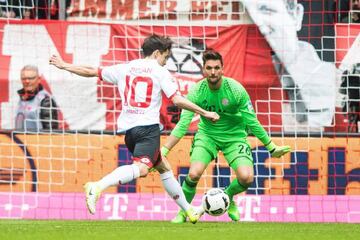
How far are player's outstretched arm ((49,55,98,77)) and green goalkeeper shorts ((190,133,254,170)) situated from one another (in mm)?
1944

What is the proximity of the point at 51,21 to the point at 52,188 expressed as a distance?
10.0ft

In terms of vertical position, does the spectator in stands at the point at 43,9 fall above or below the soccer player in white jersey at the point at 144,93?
above

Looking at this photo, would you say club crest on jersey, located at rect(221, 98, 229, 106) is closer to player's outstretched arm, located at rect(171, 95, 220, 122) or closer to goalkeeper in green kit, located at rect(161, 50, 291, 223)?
goalkeeper in green kit, located at rect(161, 50, 291, 223)

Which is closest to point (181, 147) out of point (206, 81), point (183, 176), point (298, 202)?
point (183, 176)

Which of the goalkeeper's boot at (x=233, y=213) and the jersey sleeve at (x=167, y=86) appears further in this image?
the goalkeeper's boot at (x=233, y=213)

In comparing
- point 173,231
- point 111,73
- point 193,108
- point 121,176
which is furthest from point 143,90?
point 173,231

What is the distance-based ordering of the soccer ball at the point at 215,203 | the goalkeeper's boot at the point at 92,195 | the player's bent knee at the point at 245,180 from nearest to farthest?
the goalkeeper's boot at the point at 92,195, the soccer ball at the point at 215,203, the player's bent knee at the point at 245,180

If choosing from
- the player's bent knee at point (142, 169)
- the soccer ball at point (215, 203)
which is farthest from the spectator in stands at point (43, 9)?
the player's bent knee at point (142, 169)

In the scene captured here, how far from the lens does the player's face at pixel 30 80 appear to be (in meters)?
18.6

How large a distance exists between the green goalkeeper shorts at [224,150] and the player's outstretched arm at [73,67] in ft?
6.38

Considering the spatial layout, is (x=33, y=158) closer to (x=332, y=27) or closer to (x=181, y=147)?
(x=181, y=147)

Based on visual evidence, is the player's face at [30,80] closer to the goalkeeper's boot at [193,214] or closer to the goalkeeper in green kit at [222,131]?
the goalkeeper in green kit at [222,131]

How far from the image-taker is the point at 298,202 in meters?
16.7

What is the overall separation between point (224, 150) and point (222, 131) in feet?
0.82
